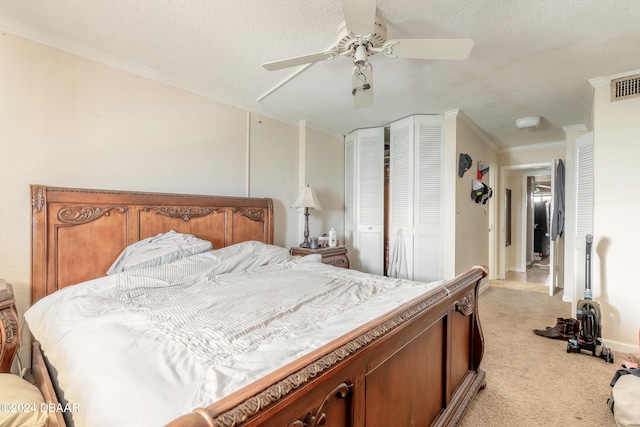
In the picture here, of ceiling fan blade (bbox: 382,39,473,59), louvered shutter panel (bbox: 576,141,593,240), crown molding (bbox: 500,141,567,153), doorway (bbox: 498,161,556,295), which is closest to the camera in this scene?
ceiling fan blade (bbox: 382,39,473,59)

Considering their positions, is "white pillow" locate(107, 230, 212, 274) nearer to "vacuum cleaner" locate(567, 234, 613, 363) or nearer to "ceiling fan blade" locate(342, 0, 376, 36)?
"ceiling fan blade" locate(342, 0, 376, 36)

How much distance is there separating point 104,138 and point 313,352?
2452 millimetres

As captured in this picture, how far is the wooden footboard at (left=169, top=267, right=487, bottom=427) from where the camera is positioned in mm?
589

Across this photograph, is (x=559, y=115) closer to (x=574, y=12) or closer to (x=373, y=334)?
(x=574, y=12)

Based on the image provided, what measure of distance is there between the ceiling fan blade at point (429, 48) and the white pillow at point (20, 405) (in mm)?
2201

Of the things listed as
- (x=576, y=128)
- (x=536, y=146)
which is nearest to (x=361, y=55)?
(x=576, y=128)

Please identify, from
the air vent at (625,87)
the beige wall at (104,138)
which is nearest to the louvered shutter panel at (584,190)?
the air vent at (625,87)

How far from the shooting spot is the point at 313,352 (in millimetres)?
744

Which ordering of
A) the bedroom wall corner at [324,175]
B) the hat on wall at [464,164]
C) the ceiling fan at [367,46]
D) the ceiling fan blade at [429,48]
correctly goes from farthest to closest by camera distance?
the bedroom wall corner at [324,175] < the hat on wall at [464,164] < the ceiling fan blade at [429,48] < the ceiling fan at [367,46]

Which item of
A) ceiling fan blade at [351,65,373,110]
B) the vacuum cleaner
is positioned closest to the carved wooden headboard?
ceiling fan blade at [351,65,373,110]

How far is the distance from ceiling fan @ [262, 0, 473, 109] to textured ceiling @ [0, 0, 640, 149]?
21cm

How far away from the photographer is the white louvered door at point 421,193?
360 centimetres

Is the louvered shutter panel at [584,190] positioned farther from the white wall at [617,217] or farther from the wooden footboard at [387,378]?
the wooden footboard at [387,378]

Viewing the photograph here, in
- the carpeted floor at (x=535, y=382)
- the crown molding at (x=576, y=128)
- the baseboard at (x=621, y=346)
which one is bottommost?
the carpeted floor at (x=535, y=382)
